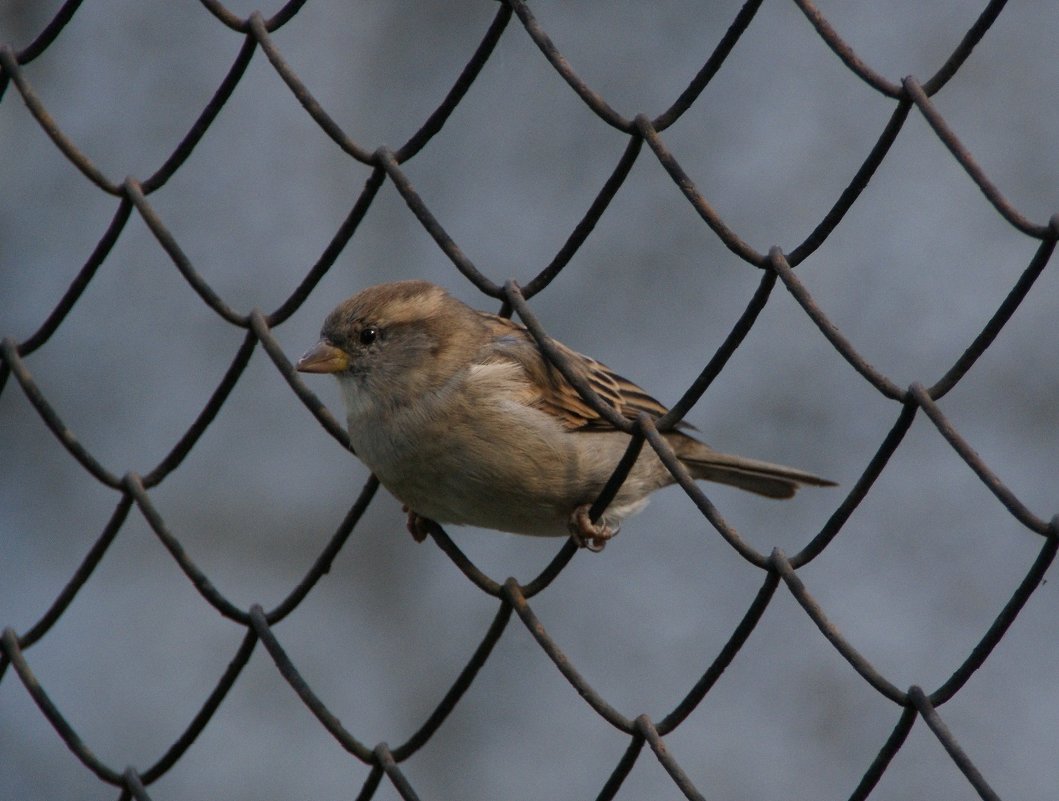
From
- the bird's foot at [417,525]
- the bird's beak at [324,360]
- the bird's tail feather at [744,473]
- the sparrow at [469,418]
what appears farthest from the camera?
the bird's tail feather at [744,473]

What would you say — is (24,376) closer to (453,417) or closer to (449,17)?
(453,417)

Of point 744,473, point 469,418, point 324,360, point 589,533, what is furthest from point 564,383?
point 744,473

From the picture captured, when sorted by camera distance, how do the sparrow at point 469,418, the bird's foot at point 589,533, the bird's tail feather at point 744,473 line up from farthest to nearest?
the bird's tail feather at point 744,473, the sparrow at point 469,418, the bird's foot at point 589,533

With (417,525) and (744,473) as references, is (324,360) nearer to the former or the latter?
(417,525)

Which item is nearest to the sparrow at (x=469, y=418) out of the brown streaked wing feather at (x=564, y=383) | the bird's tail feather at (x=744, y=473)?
the brown streaked wing feather at (x=564, y=383)

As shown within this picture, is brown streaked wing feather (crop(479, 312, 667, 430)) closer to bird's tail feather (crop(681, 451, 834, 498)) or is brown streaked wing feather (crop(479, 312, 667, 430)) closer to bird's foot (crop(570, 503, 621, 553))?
bird's foot (crop(570, 503, 621, 553))

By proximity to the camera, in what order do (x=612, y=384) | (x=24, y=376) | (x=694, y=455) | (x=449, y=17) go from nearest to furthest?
(x=24, y=376), (x=612, y=384), (x=694, y=455), (x=449, y=17)

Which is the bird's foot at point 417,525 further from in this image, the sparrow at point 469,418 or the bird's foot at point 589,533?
the bird's foot at point 589,533

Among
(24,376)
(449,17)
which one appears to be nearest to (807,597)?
(24,376)
